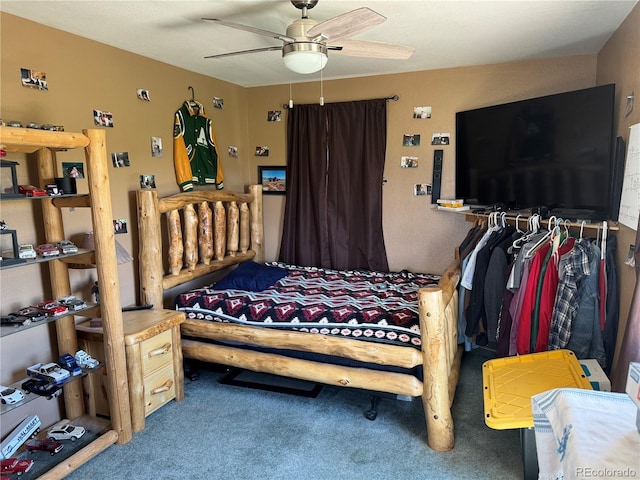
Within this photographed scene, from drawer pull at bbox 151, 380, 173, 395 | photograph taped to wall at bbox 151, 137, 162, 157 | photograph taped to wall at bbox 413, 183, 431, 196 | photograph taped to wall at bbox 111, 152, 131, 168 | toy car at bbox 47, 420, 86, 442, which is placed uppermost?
photograph taped to wall at bbox 151, 137, 162, 157

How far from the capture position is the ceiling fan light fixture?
77.9 inches

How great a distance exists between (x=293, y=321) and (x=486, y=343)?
1.38m

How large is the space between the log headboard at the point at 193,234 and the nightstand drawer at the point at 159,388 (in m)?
0.55

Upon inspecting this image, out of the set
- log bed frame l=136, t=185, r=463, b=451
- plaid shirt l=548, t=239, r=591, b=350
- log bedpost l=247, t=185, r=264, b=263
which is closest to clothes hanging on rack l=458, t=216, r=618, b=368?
plaid shirt l=548, t=239, r=591, b=350

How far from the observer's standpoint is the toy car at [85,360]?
2.38 m

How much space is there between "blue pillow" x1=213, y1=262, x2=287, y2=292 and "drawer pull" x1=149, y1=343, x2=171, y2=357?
26.7 inches

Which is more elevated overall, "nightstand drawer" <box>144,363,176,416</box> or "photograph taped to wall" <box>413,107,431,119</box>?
"photograph taped to wall" <box>413,107,431,119</box>

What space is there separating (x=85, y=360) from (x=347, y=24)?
2.22 meters

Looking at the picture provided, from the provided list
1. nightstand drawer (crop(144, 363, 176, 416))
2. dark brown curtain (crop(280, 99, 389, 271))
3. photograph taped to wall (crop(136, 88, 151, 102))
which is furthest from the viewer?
dark brown curtain (crop(280, 99, 389, 271))

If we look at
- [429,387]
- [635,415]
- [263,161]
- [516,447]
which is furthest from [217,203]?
[635,415]

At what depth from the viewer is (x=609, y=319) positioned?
234cm

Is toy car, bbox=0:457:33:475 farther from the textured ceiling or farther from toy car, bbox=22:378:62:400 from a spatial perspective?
the textured ceiling

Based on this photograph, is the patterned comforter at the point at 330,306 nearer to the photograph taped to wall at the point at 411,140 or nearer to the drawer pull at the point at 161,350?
the drawer pull at the point at 161,350

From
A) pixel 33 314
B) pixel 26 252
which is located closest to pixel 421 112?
pixel 26 252
